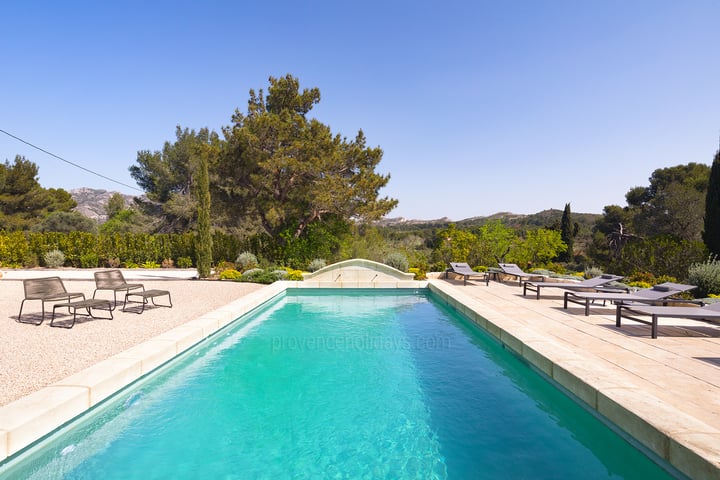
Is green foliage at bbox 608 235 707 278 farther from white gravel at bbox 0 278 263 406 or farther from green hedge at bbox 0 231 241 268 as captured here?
green hedge at bbox 0 231 241 268

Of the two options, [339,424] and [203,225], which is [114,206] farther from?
[339,424]

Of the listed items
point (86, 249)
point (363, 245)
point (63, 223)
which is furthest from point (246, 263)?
point (63, 223)

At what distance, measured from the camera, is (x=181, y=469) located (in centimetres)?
282

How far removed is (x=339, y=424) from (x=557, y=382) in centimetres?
248

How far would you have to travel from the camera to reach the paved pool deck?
2.45m

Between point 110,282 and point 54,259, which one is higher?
point 110,282

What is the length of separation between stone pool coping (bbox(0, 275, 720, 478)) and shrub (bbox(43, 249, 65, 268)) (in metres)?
18.3

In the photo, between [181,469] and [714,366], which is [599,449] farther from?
[181,469]

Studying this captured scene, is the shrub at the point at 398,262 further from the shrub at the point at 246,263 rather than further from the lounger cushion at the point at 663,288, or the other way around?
the lounger cushion at the point at 663,288

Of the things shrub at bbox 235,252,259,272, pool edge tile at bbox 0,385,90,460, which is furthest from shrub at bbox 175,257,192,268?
pool edge tile at bbox 0,385,90,460

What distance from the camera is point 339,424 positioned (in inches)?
142

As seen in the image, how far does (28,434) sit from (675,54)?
14685 millimetres

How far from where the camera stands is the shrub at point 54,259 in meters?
18.5

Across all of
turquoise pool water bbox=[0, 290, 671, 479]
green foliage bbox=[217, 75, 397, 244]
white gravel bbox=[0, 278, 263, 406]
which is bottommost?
turquoise pool water bbox=[0, 290, 671, 479]
